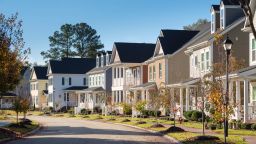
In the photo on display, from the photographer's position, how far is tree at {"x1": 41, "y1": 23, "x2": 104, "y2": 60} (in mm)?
136500

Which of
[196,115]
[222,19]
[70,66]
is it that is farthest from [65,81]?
[196,115]

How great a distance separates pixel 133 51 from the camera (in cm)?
7219

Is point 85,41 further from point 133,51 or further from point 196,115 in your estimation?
point 196,115

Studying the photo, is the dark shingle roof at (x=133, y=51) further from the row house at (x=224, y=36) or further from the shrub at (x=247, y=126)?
the shrub at (x=247, y=126)

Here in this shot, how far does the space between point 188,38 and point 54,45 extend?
268 ft

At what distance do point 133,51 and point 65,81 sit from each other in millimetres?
31522

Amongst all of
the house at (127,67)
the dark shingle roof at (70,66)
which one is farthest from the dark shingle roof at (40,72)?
the house at (127,67)

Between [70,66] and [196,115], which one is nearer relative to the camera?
[196,115]

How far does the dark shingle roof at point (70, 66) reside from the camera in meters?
100

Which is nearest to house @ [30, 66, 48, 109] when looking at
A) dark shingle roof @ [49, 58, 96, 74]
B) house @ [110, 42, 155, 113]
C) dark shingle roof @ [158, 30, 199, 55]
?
dark shingle roof @ [49, 58, 96, 74]

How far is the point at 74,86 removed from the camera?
3971 inches

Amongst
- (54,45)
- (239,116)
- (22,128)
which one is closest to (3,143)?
(22,128)

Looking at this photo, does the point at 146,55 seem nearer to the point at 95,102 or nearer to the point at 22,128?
the point at 95,102

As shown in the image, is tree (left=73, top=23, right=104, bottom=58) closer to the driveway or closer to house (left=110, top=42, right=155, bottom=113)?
house (left=110, top=42, right=155, bottom=113)
